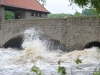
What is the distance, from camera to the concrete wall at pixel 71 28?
47.9ft

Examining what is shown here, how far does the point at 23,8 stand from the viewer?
24.1 metres

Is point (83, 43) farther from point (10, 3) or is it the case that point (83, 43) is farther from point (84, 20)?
point (10, 3)

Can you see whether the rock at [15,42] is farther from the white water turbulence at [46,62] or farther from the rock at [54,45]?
the white water turbulence at [46,62]

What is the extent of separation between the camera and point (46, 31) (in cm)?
1678

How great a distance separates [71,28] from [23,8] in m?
9.58

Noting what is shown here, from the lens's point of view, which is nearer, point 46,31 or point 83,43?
point 83,43

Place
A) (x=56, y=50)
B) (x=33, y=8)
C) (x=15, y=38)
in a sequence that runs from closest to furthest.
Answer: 1. (x=56, y=50)
2. (x=15, y=38)
3. (x=33, y=8)

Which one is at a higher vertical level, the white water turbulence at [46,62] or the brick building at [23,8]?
the brick building at [23,8]

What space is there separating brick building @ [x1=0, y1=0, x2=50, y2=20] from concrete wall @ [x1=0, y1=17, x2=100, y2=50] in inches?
165

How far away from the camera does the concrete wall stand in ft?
47.9

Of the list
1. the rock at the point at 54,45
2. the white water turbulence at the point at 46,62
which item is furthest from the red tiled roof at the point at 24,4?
the white water turbulence at the point at 46,62

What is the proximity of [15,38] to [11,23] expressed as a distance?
46.3 inches

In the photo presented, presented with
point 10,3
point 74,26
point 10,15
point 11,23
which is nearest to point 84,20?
point 74,26

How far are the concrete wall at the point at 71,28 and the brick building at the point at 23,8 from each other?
4195mm
